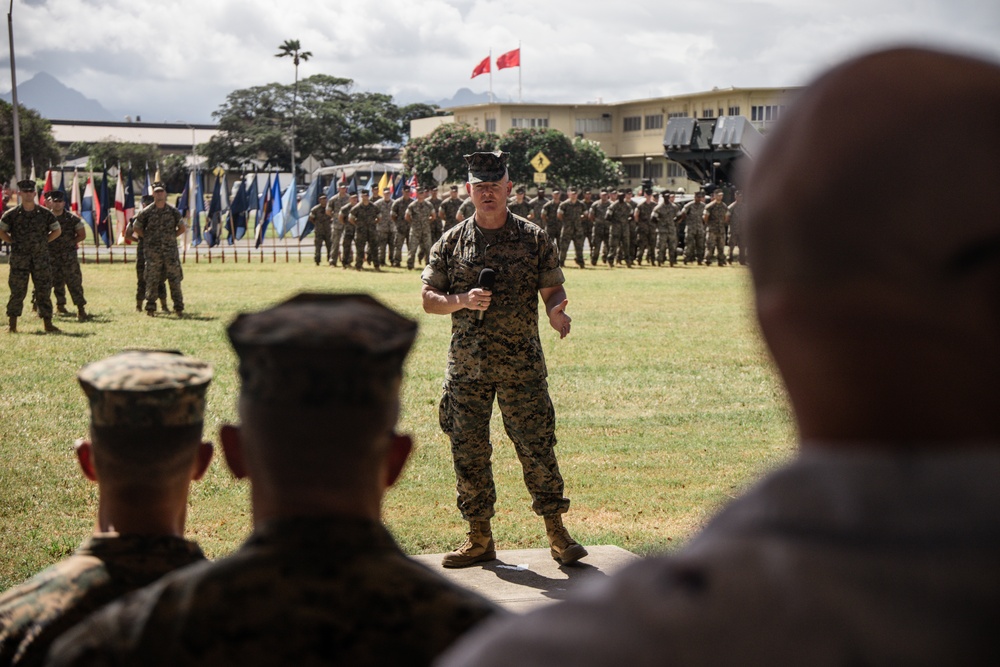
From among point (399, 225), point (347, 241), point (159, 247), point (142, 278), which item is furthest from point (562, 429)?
point (399, 225)

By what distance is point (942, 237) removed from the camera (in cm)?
88

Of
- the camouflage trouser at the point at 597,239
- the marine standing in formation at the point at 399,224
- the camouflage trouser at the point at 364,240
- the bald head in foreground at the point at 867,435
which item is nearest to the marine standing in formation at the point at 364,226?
the camouflage trouser at the point at 364,240

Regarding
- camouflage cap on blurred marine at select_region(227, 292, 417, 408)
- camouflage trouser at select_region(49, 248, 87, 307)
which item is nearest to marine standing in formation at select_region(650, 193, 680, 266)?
camouflage trouser at select_region(49, 248, 87, 307)

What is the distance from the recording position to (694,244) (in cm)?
3188

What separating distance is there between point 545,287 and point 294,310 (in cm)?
441

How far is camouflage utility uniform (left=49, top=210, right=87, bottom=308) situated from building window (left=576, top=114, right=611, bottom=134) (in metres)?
81.7

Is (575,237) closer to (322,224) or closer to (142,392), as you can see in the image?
(322,224)

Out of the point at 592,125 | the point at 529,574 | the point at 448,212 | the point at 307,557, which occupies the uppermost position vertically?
the point at 592,125

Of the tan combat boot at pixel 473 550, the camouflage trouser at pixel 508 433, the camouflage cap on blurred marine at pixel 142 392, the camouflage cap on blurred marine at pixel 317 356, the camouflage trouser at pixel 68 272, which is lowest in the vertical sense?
the tan combat boot at pixel 473 550

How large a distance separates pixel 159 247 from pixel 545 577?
43.3 feet

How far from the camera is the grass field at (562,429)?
22.1 ft

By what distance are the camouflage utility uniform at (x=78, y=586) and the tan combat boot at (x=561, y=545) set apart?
392 centimetres

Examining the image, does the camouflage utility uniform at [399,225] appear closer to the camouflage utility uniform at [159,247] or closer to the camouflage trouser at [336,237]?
the camouflage trouser at [336,237]

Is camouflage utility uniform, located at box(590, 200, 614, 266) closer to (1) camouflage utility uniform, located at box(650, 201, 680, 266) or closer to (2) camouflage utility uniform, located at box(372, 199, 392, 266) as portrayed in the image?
(1) camouflage utility uniform, located at box(650, 201, 680, 266)
